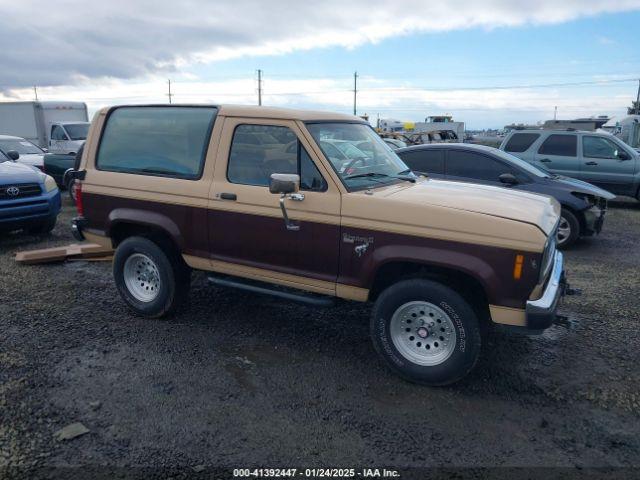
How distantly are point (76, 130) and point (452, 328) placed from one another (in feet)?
60.6

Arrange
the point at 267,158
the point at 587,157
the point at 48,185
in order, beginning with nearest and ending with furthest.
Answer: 1. the point at 267,158
2. the point at 48,185
3. the point at 587,157

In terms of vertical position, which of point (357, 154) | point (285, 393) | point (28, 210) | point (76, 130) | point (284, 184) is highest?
point (76, 130)

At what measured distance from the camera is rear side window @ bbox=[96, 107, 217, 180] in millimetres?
4598

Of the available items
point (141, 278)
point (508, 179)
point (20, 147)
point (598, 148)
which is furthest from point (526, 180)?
point (20, 147)

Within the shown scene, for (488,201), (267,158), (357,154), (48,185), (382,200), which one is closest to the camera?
(382,200)

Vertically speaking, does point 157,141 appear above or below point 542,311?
above

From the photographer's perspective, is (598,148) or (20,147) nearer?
(598,148)

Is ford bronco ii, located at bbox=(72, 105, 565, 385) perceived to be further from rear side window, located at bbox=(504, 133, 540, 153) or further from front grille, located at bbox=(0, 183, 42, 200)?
rear side window, located at bbox=(504, 133, 540, 153)

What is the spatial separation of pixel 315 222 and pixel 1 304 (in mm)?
3849

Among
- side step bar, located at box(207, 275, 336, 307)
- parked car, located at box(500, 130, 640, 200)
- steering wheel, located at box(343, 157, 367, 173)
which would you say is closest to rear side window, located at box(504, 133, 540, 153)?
parked car, located at box(500, 130, 640, 200)

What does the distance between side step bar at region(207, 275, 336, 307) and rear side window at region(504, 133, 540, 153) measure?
29.7 feet

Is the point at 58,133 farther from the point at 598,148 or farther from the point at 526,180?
the point at 598,148

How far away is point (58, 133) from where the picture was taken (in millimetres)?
18562

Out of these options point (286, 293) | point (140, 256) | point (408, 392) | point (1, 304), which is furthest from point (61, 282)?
point (408, 392)
